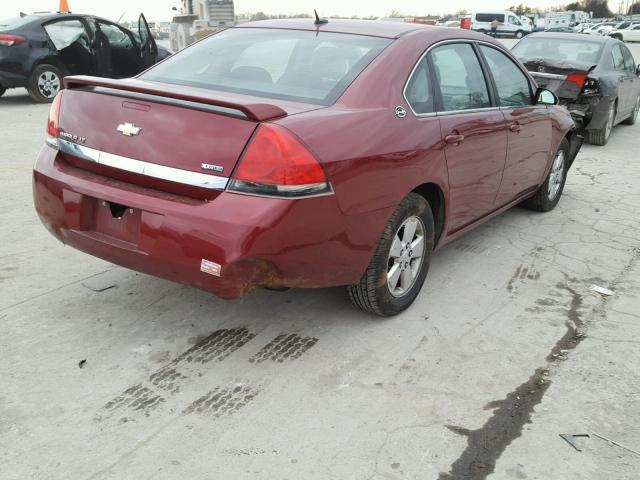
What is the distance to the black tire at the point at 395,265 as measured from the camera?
3320mm

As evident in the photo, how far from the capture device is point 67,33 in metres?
11.0

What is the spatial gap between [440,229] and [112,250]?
198cm

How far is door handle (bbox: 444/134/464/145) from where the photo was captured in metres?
3.65

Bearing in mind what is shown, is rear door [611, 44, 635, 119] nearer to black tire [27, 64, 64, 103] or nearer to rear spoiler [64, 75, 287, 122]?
rear spoiler [64, 75, 287, 122]

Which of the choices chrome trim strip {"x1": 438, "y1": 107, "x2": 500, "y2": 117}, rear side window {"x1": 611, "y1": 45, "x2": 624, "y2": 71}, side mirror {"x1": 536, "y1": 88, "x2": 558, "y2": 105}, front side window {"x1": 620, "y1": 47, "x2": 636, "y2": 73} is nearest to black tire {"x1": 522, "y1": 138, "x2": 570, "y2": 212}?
side mirror {"x1": 536, "y1": 88, "x2": 558, "y2": 105}

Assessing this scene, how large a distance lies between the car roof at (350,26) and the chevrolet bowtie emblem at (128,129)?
4.79ft

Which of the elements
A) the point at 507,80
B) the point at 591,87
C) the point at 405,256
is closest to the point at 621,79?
the point at 591,87

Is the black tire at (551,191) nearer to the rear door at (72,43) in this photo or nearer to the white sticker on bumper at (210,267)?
the white sticker on bumper at (210,267)

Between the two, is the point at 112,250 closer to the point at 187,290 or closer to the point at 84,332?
the point at 84,332

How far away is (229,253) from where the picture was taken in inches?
106

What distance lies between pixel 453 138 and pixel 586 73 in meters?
5.75

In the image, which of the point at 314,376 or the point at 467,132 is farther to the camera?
the point at 467,132

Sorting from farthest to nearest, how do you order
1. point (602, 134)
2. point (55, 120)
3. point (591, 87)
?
1. point (602, 134)
2. point (591, 87)
3. point (55, 120)

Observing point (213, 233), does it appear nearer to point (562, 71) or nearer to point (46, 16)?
point (562, 71)
